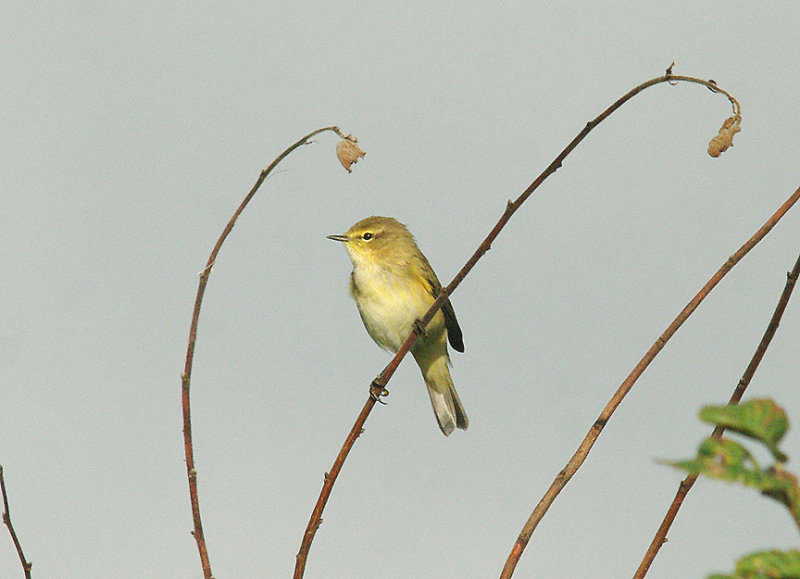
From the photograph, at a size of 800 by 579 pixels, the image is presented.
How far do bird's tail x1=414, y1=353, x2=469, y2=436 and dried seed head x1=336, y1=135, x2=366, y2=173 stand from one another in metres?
5.13

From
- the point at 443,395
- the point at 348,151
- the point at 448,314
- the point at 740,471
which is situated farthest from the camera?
the point at 443,395

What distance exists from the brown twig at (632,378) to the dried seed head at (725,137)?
912 millimetres

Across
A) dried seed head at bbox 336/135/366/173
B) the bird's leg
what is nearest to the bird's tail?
the bird's leg

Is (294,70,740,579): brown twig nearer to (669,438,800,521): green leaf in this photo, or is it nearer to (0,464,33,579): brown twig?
(0,464,33,579): brown twig

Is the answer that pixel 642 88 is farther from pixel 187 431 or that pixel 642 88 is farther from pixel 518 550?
pixel 187 431

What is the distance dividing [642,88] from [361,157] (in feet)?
4.63

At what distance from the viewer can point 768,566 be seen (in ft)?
3.56

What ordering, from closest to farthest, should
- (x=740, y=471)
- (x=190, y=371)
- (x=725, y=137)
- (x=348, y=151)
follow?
1. (x=740, y=471)
2. (x=190, y=371)
3. (x=725, y=137)
4. (x=348, y=151)

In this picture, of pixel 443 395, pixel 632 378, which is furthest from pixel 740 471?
pixel 443 395

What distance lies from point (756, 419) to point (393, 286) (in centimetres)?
689

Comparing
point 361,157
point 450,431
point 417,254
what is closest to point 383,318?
point 417,254

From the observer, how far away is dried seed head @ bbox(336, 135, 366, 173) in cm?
373

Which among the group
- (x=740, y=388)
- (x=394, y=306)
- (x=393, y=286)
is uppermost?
(x=393, y=286)

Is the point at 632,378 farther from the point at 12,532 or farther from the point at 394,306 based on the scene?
the point at 394,306
